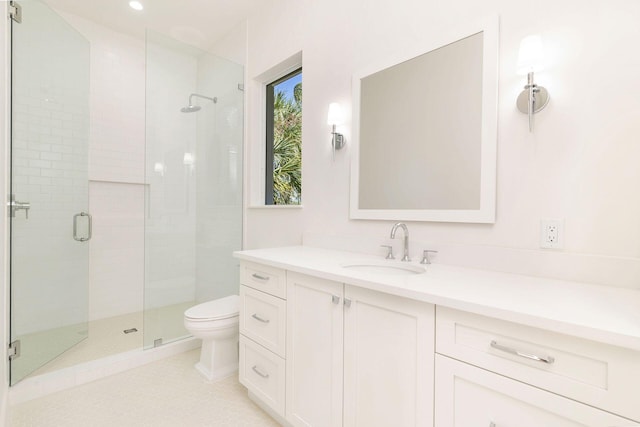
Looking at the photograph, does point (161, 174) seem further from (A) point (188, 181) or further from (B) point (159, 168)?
(A) point (188, 181)

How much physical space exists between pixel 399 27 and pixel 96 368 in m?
2.73

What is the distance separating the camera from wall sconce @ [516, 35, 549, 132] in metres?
1.12

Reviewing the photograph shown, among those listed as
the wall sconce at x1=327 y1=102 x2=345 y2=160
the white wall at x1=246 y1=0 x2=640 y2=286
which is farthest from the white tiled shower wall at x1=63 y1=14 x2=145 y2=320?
the white wall at x1=246 y1=0 x2=640 y2=286

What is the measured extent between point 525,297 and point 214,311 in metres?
1.76

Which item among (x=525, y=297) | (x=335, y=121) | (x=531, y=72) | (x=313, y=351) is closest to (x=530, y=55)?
(x=531, y=72)

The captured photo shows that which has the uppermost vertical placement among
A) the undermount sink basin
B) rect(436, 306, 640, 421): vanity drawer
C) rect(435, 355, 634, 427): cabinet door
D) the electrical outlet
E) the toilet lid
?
the electrical outlet

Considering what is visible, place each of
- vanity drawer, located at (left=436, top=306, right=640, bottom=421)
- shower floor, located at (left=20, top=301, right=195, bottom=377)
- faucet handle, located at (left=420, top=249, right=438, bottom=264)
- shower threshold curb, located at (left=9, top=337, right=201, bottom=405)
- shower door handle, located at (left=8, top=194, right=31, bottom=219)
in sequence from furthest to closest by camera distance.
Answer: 1. shower floor, located at (left=20, top=301, right=195, bottom=377)
2. shower door handle, located at (left=8, top=194, right=31, bottom=219)
3. shower threshold curb, located at (left=9, top=337, right=201, bottom=405)
4. faucet handle, located at (left=420, top=249, right=438, bottom=264)
5. vanity drawer, located at (left=436, top=306, right=640, bottom=421)

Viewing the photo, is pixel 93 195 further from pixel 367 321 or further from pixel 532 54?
pixel 532 54

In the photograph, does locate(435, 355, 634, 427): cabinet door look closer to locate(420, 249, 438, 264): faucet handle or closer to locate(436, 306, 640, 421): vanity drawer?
locate(436, 306, 640, 421): vanity drawer

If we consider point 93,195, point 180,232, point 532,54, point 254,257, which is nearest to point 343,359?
point 254,257

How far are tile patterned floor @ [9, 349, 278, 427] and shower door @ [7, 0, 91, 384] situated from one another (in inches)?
13.9

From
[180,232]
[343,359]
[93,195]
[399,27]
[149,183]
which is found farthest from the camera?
[93,195]

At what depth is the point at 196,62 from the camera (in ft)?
8.66

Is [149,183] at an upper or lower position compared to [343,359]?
upper
